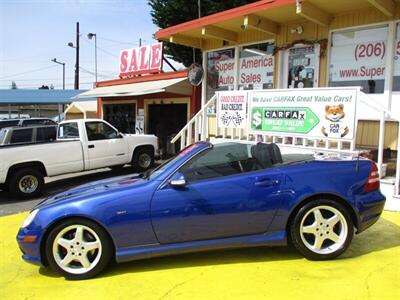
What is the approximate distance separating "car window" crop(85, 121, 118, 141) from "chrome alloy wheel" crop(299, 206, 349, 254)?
24.1 feet

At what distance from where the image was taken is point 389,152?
25.8ft

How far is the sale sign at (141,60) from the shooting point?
614 inches

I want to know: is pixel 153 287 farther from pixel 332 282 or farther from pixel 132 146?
pixel 132 146

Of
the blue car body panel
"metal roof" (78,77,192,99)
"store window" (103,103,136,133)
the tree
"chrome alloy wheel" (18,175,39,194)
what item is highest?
the tree

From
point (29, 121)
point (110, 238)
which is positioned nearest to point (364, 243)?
point (110, 238)

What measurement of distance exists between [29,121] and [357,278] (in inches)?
623

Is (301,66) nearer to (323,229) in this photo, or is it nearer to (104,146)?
(104,146)

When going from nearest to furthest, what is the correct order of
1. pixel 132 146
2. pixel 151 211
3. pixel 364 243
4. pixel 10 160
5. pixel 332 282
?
1. pixel 332 282
2. pixel 151 211
3. pixel 364 243
4. pixel 10 160
5. pixel 132 146

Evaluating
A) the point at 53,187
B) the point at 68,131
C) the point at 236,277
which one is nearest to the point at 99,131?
the point at 68,131

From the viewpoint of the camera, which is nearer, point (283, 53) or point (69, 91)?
point (283, 53)

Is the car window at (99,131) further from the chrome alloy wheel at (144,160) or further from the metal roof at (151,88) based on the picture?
the metal roof at (151,88)

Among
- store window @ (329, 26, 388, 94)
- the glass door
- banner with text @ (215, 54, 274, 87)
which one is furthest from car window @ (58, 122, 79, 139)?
store window @ (329, 26, 388, 94)

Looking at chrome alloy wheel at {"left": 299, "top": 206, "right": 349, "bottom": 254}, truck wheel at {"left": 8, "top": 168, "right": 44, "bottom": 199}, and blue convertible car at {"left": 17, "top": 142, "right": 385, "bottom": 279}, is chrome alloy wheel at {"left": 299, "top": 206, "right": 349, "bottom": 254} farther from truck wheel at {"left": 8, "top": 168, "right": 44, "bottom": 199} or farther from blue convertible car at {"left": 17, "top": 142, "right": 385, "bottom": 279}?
truck wheel at {"left": 8, "top": 168, "right": 44, "bottom": 199}

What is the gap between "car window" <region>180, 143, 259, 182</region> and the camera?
4418mm
